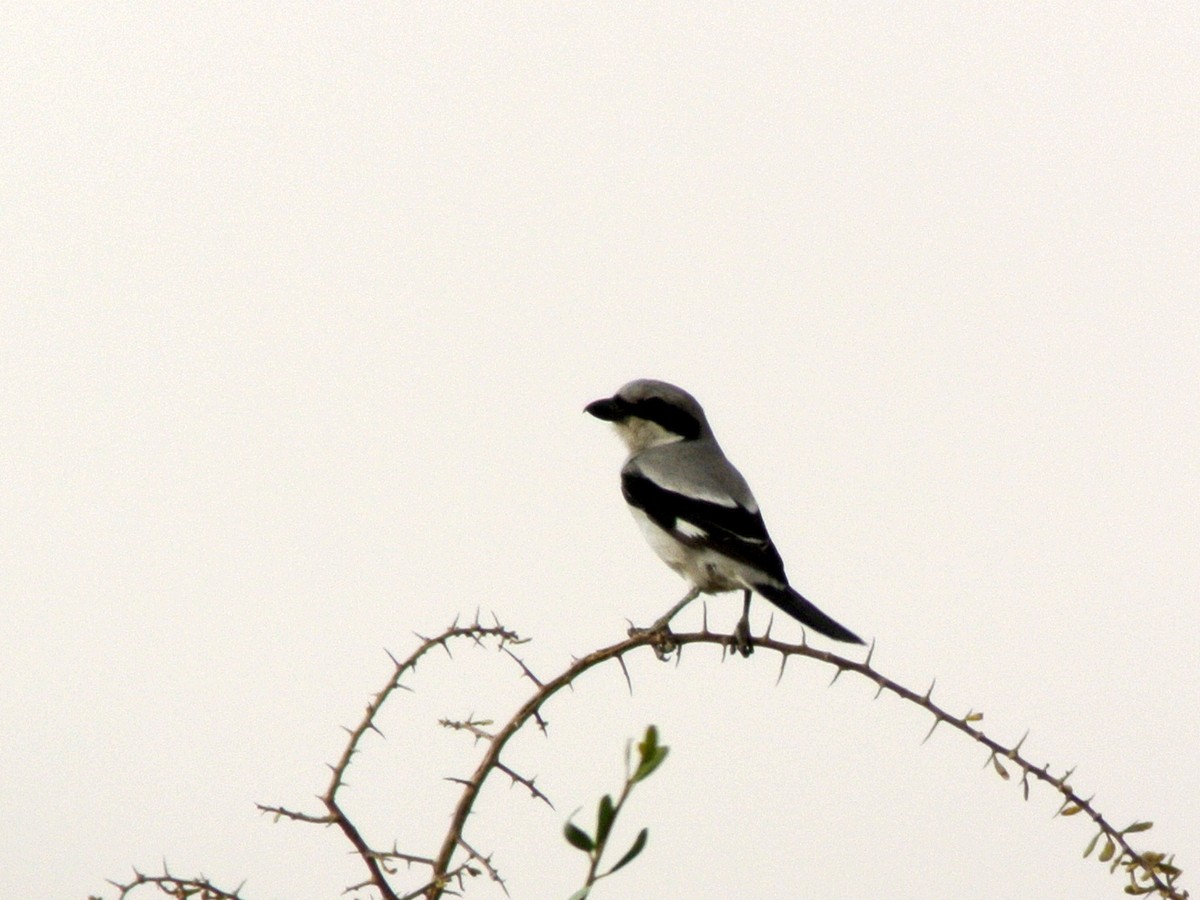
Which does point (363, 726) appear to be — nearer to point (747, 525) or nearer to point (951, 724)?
point (951, 724)

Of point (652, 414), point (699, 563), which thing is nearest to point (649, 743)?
point (699, 563)

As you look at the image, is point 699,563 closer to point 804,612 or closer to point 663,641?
point 804,612

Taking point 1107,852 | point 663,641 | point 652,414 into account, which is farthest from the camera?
point 652,414

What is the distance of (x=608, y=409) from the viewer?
5980mm

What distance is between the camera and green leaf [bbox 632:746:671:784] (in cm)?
110

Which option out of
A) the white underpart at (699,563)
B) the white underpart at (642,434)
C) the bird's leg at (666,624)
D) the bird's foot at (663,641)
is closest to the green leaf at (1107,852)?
the bird's foot at (663,641)

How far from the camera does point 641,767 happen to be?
110cm

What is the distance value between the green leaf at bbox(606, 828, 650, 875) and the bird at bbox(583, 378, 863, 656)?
2.97m

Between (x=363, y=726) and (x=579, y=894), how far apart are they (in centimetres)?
147

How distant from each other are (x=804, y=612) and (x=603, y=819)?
11.7ft

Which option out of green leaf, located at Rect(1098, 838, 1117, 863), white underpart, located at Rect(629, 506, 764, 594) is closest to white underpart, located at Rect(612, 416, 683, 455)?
white underpart, located at Rect(629, 506, 764, 594)

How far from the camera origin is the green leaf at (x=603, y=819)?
1081 mm

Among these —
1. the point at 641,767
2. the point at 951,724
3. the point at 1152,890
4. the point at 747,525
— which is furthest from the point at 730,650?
the point at 641,767

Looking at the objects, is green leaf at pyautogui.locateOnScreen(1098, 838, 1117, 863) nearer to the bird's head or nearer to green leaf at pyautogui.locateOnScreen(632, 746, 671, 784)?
green leaf at pyautogui.locateOnScreen(632, 746, 671, 784)
